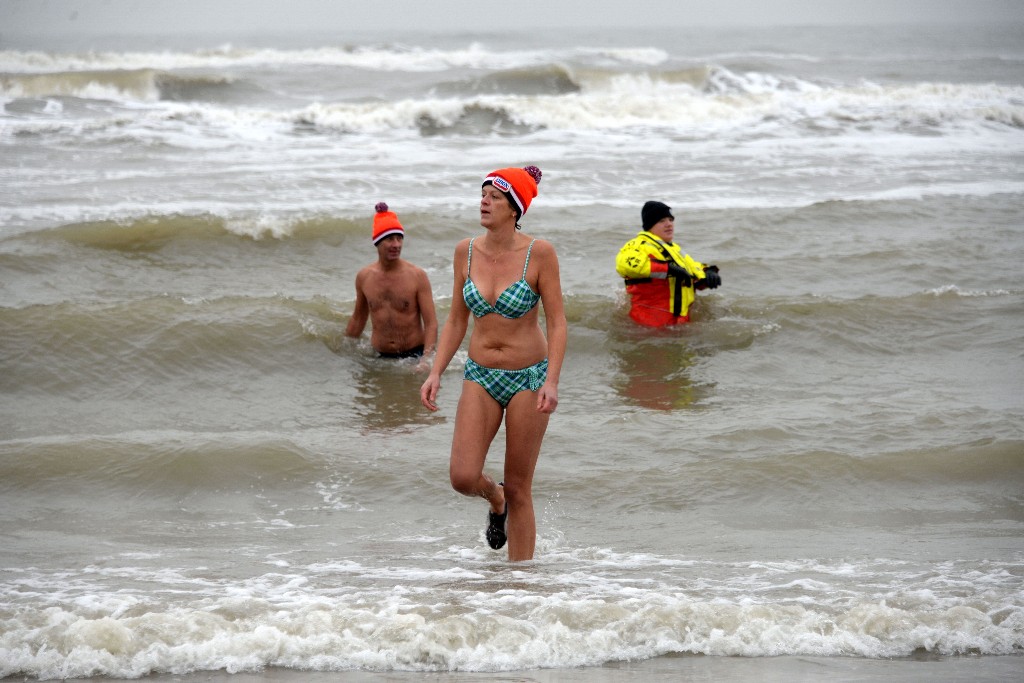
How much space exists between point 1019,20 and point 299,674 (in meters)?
82.5

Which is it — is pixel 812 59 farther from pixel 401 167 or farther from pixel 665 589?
pixel 665 589

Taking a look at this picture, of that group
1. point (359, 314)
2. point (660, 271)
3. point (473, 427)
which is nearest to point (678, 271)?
point (660, 271)

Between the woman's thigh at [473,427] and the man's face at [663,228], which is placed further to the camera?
the man's face at [663,228]

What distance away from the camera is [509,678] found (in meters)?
4.52

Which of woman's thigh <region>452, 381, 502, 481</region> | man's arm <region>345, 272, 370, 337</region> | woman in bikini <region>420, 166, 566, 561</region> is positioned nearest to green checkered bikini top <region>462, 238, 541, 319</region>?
woman in bikini <region>420, 166, 566, 561</region>

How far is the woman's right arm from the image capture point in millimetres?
5156

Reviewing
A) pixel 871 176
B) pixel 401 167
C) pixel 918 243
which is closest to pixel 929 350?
pixel 918 243

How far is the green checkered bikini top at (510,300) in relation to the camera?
16.7ft

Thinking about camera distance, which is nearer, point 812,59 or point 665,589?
point 665,589

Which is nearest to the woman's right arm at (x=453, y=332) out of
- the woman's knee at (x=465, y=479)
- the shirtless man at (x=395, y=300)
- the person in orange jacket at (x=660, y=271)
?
the woman's knee at (x=465, y=479)

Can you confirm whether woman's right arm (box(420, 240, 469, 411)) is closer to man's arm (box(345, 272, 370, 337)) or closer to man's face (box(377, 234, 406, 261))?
man's face (box(377, 234, 406, 261))

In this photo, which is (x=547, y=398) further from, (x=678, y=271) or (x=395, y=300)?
(x=678, y=271)

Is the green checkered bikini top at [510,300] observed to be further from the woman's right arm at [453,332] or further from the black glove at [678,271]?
the black glove at [678,271]

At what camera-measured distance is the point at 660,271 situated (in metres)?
9.41
